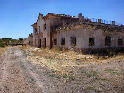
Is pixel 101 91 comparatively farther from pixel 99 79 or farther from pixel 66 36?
pixel 66 36

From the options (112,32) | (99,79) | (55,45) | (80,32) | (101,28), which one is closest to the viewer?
(99,79)

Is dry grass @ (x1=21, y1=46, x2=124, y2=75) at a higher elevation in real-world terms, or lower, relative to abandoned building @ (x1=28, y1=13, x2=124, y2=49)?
lower

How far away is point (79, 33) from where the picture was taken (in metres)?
17.8

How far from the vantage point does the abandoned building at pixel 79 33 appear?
17.8m

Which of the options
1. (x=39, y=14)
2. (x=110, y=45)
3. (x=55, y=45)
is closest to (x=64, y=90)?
(x=110, y=45)

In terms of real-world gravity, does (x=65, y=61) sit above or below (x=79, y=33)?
below

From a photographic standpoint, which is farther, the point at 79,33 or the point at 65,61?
the point at 79,33

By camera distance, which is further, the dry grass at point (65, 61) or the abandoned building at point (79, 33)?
the abandoned building at point (79, 33)

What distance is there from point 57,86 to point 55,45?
62.6 feet

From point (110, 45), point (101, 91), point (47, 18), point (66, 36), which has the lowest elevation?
point (101, 91)

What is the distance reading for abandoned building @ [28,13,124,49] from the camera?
58.4 feet

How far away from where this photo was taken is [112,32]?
2069 centimetres

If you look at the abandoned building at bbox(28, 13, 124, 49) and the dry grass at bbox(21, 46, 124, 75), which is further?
the abandoned building at bbox(28, 13, 124, 49)

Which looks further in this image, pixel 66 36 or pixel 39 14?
pixel 39 14
